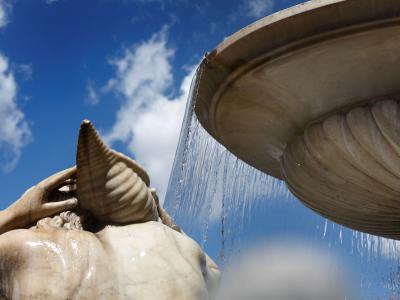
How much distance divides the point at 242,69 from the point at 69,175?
1694mm

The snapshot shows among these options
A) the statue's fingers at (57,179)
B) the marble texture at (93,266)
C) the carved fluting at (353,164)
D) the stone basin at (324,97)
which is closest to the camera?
the marble texture at (93,266)

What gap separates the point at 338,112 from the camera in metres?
5.33

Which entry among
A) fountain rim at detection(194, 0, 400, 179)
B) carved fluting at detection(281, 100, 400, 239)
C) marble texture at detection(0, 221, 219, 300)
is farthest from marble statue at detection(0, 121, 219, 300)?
carved fluting at detection(281, 100, 400, 239)

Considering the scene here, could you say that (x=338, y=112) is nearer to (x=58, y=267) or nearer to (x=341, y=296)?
(x=58, y=267)

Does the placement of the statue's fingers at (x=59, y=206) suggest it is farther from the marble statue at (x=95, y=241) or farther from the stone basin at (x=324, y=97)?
the stone basin at (x=324, y=97)

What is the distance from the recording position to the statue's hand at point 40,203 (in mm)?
4137

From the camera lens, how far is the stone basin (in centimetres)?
454

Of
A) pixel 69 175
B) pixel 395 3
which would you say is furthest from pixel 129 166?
pixel 395 3

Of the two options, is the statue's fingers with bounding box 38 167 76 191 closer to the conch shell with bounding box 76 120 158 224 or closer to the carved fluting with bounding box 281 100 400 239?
the conch shell with bounding box 76 120 158 224

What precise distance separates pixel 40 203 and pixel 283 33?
2147 millimetres

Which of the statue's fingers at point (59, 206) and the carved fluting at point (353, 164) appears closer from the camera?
the statue's fingers at point (59, 206)

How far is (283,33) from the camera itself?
4.66 meters

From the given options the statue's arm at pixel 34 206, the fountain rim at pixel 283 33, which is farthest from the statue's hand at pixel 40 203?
the fountain rim at pixel 283 33

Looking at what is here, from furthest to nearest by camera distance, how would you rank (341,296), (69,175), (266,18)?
(341,296) < (266,18) < (69,175)
